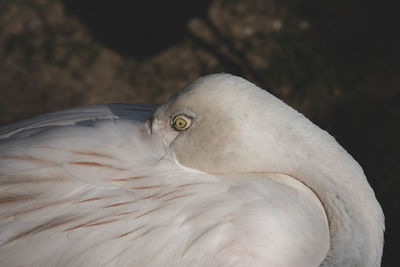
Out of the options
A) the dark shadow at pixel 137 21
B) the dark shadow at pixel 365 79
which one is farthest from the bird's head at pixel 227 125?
the dark shadow at pixel 137 21

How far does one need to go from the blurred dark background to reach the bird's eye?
2.07 metres

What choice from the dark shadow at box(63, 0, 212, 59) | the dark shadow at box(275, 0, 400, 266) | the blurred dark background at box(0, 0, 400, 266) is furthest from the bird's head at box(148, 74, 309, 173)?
the dark shadow at box(63, 0, 212, 59)

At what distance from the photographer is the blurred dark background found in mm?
3830

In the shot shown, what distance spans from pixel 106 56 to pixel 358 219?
2.96m

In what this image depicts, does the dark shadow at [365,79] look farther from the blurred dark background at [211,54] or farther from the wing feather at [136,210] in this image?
the wing feather at [136,210]

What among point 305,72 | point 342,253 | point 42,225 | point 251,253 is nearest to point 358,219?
point 342,253

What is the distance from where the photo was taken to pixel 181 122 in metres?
1.82

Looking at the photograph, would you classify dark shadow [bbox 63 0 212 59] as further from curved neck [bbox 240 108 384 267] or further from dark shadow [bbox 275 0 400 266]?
curved neck [bbox 240 108 384 267]

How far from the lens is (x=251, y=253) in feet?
5.37

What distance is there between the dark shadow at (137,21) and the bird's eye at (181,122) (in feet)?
8.09

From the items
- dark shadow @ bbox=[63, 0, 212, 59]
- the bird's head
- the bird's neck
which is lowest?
the bird's neck

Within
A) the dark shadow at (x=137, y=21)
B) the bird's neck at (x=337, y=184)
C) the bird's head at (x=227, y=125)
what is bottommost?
the bird's neck at (x=337, y=184)

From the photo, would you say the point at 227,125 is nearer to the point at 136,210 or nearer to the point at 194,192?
the point at 194,192

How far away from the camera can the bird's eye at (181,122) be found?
71.2 inches
